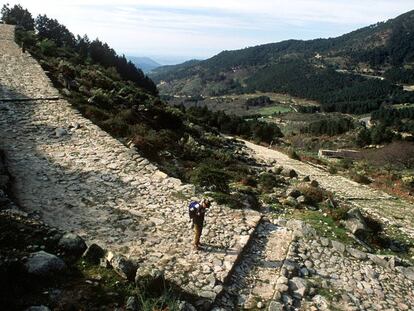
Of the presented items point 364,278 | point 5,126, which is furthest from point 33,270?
point 5,126

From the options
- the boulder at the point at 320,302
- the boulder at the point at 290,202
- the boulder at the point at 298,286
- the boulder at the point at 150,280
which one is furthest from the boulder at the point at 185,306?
the boulder at the point at 290,202

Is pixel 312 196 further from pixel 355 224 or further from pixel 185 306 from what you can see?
pixel 185 306

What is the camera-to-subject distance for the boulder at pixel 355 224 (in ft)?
56.1

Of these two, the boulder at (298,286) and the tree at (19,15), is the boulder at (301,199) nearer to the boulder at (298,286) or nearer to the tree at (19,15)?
the boulder at (298,286)

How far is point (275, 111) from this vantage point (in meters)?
180

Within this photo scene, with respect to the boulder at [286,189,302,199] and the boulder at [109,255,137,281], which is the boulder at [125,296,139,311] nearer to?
the boulder at [109,255,137,281]

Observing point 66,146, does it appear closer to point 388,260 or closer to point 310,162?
Result: point 388,260

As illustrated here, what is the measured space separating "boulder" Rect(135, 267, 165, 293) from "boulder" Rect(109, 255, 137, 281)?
0.47 ft

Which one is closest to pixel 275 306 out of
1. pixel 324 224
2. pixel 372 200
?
pixel 324 224

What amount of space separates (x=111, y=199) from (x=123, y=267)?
504 cm

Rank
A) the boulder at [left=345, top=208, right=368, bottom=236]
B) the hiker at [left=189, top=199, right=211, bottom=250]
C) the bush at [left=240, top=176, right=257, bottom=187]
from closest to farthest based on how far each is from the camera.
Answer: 1. the hiker at [left=189, top=199, right=211, bottom=250]
2. the boulder at [left=345, top=208, right=368, bottom=236]
3. the bush at [left=240, top=176, right=257, bottom=187]

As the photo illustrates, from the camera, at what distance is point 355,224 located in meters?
17.5

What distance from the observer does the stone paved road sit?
39.5 feet

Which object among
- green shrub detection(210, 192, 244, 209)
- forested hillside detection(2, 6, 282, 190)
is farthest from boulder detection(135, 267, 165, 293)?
forested hillside detection(2, 6, 282, 190)
